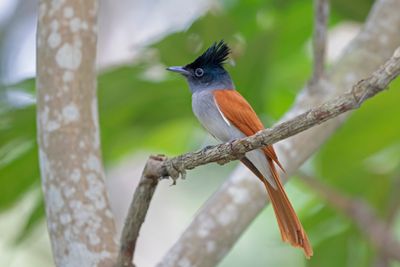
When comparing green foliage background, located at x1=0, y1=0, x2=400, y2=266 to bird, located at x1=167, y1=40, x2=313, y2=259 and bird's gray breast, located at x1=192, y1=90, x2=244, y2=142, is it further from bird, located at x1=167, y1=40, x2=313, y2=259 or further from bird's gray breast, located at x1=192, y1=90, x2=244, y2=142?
bird's gray breast, located at x1=192, y1=90, x2=244, y2=142

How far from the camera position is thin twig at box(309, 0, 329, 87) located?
2938 mm

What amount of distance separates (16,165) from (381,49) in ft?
5.28

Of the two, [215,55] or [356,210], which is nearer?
[215,55]

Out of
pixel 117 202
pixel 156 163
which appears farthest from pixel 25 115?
pixel 117 202

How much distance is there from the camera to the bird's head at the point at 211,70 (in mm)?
2818

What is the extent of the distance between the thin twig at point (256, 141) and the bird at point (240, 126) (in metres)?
0.33

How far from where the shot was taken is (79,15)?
2.73 m

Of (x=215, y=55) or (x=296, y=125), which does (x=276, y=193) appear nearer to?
(x=215, y=55)

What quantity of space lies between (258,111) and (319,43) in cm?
56

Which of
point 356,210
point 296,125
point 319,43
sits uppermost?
point 319,43

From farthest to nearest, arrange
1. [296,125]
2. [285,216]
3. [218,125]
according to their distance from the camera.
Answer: [218,125]
[285,216]
[296,125]

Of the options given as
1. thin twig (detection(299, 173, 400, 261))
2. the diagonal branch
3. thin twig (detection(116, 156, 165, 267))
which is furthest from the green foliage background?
the diagonal branch

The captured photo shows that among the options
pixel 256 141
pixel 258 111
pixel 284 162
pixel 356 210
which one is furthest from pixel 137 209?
pixel 356 210

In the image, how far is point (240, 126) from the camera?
2.48 meters
